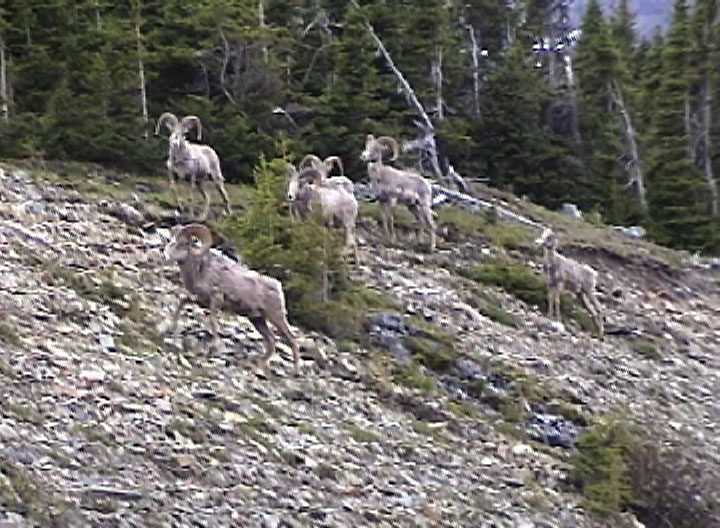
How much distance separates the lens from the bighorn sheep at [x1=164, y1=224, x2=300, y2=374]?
1361 centimetres

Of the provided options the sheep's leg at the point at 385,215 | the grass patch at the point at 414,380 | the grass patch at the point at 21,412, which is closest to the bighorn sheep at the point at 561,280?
the sheep's leg at the point at 385,215

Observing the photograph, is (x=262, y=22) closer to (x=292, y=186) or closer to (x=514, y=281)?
(x=514, y=281)

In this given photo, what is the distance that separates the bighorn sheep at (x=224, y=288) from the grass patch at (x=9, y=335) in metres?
2.04

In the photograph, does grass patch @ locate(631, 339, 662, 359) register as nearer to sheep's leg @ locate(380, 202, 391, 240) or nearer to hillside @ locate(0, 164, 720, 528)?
hillside @ locate(0, 164, 720, 528)

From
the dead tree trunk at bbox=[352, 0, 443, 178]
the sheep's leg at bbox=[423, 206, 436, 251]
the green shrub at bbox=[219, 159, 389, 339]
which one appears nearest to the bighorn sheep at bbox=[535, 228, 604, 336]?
the sheep's leg at bbox=[423, 206, 436, 251]

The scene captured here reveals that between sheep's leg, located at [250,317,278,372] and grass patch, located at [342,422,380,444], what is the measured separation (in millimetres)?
1280

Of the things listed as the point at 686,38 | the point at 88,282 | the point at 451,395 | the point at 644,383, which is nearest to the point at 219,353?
the point at 88,282

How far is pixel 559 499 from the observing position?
1284 centimetres

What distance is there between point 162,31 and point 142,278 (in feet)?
49.4

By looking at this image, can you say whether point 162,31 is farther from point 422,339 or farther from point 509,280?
point 422,339

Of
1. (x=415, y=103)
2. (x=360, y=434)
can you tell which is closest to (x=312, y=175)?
(x=360, y=434)

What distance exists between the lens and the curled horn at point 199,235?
13617 millimetres

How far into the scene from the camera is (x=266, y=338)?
13781 mm

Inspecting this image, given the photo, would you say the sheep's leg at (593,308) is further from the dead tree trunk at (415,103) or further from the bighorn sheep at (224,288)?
the dead tree trunk at (415,103)
